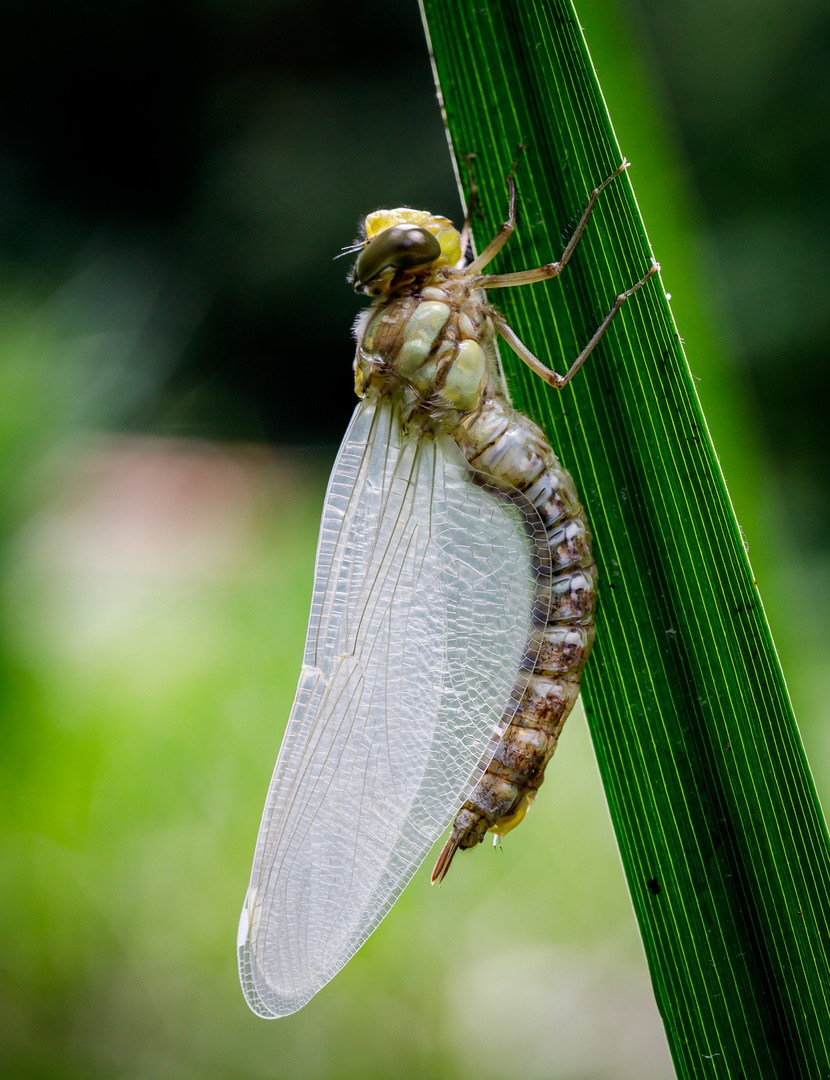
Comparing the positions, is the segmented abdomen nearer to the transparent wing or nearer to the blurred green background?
the transparent wing

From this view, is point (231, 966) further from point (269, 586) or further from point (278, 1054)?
point (269, 586)

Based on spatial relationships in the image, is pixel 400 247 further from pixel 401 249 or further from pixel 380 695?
pixel 380 695

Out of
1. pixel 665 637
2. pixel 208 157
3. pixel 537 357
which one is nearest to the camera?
pixel 665 637

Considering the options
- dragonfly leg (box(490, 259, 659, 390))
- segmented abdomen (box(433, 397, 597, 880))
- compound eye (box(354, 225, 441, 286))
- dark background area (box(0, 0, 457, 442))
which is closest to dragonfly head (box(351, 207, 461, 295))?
compound eye (box(354, 225, 441, 286))

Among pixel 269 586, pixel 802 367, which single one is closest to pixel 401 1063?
pixel 269 586

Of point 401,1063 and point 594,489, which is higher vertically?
point 594,489

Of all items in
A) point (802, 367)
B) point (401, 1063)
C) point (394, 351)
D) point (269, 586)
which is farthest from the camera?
point (269, 586)

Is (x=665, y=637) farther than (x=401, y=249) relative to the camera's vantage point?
No

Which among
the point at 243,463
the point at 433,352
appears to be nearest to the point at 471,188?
the point at 433,352
